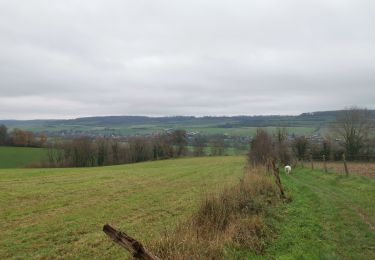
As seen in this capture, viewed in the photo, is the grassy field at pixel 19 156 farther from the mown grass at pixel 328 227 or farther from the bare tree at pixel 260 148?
the mown grass at pixel 328 227

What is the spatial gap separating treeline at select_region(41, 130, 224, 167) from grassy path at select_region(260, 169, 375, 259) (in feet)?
290

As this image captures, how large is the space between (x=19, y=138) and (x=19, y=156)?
23220 millimetres

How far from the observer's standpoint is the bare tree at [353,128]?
66188mm

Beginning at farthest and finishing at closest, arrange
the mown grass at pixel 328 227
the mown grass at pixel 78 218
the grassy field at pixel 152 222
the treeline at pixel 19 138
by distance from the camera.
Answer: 1. the treeline at pixel 19 138
2. the mown grass at pixel 78 218
3. the grassy field at pixel 152 222
4. the mown grass at pixel 328 227

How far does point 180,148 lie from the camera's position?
12762 centimetres

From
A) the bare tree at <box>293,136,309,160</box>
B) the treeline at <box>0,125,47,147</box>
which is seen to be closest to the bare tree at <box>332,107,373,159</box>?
the bare tree at <box>293,136,309,160</box>

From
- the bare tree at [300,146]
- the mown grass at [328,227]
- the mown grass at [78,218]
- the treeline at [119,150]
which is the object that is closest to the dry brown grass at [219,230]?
the mown grass at [328,227]

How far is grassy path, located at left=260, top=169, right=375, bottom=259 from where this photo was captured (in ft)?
33.2

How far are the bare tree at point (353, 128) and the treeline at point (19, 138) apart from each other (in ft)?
293

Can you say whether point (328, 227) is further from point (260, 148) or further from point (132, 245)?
point (260, 148)

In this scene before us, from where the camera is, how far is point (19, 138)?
121 metres

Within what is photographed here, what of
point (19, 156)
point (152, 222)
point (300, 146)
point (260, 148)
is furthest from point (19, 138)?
point (152, 222)

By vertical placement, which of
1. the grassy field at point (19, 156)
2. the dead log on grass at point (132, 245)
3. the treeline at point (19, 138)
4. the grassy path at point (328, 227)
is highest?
the dead log on grass at point (132, 245)

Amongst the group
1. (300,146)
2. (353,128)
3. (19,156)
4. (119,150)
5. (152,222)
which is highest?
(353,128)
